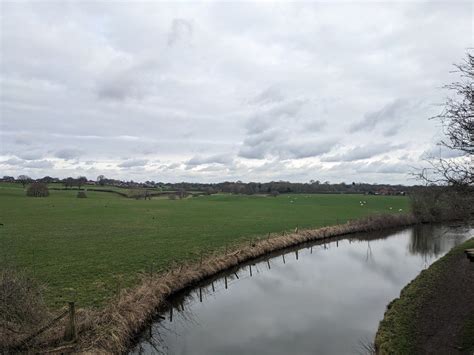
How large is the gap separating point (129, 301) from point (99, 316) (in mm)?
1988

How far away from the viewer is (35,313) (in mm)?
11016

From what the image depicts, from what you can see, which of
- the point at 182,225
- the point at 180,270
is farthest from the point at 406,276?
the point at 182,225

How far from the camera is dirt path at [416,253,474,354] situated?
11102 mm

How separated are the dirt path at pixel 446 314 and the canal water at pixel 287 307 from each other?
7.22ft

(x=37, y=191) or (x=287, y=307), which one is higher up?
(x=37, y=191)

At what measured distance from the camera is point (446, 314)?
1381cm

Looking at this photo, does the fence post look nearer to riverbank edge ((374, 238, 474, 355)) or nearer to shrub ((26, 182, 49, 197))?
riverbank edge ((374, 238, 474, 355))

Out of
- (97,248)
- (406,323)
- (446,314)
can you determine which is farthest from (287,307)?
(97,248)

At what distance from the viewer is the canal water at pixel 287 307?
13.7m

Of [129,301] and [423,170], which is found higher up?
[423,170]

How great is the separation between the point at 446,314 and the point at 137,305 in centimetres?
1231

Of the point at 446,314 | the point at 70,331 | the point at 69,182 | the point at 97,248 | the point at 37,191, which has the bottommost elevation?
the point at 446,314

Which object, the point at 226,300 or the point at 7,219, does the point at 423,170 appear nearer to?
the point at 226,300

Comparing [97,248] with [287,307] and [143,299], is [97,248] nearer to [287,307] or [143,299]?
[143,299]
